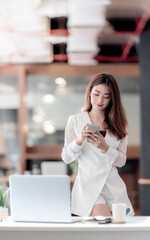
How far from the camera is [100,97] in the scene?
11.0 feet

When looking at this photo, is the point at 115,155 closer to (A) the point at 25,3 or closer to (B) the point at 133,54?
(A) the point at 25,3

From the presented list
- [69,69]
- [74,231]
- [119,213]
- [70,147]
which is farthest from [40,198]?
[69,69]

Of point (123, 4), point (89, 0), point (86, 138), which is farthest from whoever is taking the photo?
point (123, 4)

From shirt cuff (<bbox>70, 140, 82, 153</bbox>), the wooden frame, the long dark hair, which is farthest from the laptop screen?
the wooden frame

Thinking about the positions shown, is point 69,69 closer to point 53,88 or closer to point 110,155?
point 53,88

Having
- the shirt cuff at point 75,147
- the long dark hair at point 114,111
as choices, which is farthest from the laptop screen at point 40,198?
the long dark hair at point 114,111

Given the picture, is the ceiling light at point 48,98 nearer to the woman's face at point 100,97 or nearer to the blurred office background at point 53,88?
the blurred office background at point 53,88

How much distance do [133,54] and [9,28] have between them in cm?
358

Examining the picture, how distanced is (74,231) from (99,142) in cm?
69

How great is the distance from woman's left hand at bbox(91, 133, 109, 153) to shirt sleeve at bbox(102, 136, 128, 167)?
39 mm

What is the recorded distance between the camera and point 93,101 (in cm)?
340

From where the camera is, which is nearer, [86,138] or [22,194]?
[22,194]

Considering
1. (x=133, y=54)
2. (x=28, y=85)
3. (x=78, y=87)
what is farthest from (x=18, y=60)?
(x=133, y=54)

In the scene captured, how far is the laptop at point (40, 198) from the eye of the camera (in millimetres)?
2820
